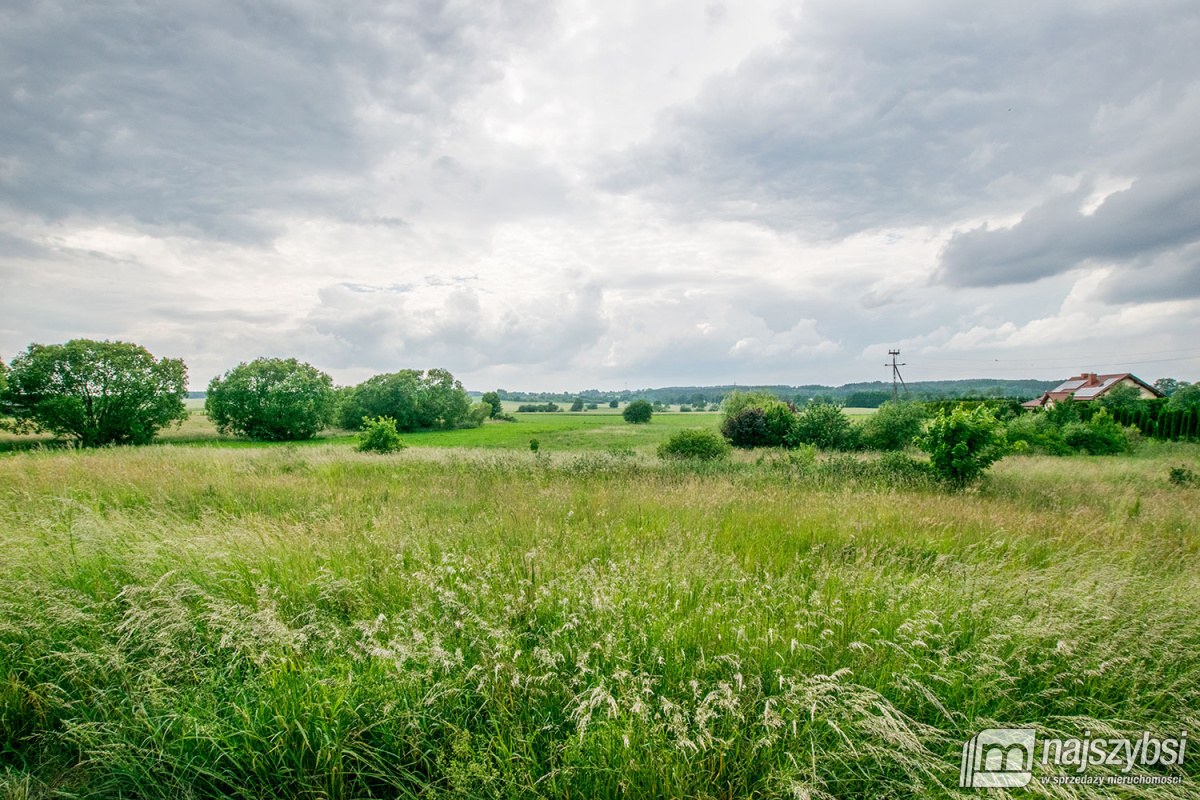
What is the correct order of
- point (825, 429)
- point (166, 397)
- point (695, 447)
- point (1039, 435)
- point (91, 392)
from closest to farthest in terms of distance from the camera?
point (695, 447) < point (1039, 435) < point (825, 429) < point (91, 392) < point (166, 397)

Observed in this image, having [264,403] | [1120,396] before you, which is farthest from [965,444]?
[1120,396]

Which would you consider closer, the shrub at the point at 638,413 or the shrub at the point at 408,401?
the shrub at the point at 408,401

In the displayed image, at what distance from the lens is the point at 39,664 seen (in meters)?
3.35

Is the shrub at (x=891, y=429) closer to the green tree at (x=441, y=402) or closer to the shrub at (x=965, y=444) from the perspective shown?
the shrub at (x=965, y=444)

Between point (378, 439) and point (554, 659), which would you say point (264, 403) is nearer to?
point (378, 439)

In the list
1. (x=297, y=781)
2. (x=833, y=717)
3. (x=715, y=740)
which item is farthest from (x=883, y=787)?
(x=297, y=781)

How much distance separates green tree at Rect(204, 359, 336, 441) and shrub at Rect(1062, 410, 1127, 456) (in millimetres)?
62454

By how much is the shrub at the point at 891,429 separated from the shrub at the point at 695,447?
9.94 m

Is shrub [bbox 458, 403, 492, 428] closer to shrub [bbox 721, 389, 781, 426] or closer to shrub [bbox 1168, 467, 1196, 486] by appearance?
shrub [bbox 721, 389, 781, 426]

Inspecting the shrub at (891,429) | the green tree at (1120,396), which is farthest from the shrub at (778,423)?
→ the green tree at (1120,396)

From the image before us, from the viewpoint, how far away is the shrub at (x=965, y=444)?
13133 mm

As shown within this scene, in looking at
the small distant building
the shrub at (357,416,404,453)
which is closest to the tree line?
the shrub at (357,416,404,453)

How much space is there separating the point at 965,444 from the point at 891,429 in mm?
16630

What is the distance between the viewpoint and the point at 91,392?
39.0 m
